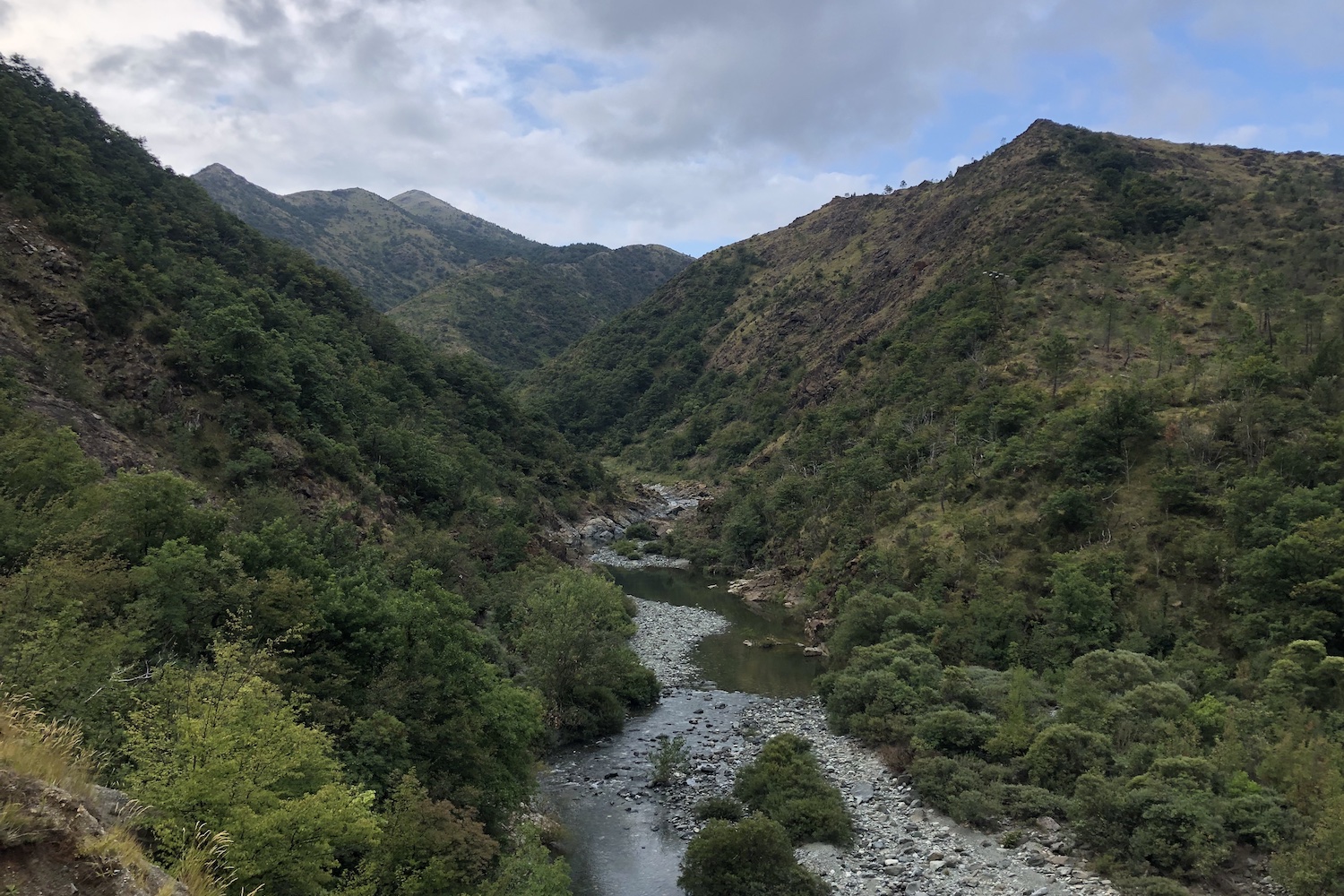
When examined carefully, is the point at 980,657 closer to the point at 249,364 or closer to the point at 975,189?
the point at 249,364

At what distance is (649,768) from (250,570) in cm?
1660

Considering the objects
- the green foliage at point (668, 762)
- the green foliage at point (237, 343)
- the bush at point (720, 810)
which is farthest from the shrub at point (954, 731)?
the green foliage at point (237, 343)

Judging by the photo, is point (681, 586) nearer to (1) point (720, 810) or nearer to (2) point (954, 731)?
(2) point (954, 731)

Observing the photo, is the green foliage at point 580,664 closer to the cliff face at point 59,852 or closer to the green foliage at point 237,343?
the green foliage at point 237,343

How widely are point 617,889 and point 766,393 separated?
318 feet

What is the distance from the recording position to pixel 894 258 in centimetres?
11538

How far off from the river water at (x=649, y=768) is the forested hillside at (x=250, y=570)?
6.93 ft

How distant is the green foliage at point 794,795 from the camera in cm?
2202

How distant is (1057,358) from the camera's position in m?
49.4

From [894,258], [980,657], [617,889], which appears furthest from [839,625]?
[894,258]

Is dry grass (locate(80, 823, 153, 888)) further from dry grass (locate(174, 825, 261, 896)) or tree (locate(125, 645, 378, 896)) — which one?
tree (locate(125, 645, 378, 896))

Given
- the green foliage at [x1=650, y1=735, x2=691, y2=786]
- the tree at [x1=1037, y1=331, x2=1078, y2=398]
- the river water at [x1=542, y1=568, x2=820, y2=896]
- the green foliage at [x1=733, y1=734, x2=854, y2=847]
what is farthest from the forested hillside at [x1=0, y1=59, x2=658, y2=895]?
the tree at [x1=1037, y1=331, x2=1078, y2=398]

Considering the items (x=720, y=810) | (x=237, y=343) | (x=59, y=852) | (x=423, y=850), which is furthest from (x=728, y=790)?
(x=237, y=343)

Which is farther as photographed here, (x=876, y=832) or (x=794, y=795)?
(x=794, y=795)
